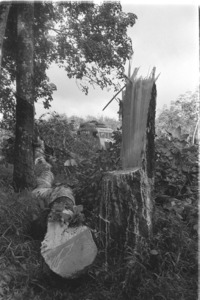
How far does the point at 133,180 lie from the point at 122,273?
2.92ft

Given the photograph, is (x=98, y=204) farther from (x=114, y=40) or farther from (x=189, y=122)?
(x=189, y=122)

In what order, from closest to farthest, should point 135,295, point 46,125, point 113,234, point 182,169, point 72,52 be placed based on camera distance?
1. point 135,295
2. point 113,234
3. point 182,169
4. point 72,52
5. point 46,125

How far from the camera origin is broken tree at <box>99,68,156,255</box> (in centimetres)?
301

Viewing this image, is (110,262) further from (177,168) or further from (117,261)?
(177,168)

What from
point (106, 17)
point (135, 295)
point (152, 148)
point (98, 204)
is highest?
point (106, 17)

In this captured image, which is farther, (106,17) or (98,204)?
(106,17)

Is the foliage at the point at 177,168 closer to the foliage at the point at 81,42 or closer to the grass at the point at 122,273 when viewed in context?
the grass at the point at 122,273

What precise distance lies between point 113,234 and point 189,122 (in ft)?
137

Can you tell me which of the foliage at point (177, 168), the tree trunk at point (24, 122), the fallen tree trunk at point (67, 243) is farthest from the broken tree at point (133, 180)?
the tree trunk at point (24, 122)

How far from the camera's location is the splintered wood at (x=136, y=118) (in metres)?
3.26

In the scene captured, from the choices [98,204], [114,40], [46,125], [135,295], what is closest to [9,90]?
[46,125]

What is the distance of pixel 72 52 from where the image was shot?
914 cm

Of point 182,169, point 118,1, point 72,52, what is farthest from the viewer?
point 72,52

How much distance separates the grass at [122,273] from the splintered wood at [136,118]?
0.75m
